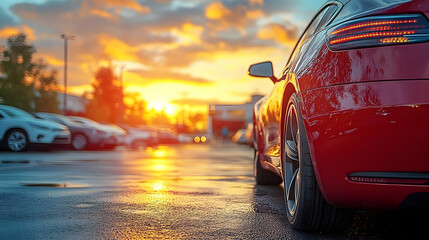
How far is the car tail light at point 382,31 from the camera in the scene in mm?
2479

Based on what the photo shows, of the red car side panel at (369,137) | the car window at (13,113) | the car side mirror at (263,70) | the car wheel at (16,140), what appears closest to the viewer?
the red car side panel at (369,137)

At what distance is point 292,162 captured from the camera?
3680 mm

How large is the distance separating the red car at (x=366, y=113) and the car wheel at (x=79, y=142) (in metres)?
15.6

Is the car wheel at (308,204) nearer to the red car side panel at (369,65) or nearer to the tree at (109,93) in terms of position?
the red car side panel at (369,65)

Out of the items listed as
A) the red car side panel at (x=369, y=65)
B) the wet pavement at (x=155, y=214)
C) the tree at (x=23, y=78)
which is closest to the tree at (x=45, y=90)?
the tree at (x=23, y=78)

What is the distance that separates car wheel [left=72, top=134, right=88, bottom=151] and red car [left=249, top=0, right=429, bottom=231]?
15599mm

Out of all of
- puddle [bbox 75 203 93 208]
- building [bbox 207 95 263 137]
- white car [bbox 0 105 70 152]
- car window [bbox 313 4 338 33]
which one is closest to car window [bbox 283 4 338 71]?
car window [bbox 313 4 338 33]

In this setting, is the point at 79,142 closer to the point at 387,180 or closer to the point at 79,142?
the point at 79,142

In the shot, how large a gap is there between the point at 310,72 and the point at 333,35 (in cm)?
31

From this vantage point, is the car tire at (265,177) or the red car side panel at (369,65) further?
the car tire at (265,177)

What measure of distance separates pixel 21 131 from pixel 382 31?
13.2 meters

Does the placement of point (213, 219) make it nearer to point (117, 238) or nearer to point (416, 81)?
point (117, 238)

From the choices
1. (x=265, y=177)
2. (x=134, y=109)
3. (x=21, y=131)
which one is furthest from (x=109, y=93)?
(x=265, y=177)

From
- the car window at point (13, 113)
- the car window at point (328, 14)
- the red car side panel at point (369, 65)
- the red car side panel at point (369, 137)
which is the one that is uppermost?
the car window at point (328, 14)
